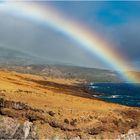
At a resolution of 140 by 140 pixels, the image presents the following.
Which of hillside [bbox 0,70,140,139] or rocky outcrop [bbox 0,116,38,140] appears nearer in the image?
rocky outcrop [bbox 0,116,38,140]

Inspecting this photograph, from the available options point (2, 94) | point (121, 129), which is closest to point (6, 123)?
point (2, 94)

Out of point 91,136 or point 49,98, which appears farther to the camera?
point 49,98

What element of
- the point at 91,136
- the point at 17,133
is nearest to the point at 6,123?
the point at 17,133

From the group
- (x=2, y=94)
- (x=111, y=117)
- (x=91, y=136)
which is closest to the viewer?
(x=91, y=136)

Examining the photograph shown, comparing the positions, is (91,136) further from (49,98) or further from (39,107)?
(49,98)

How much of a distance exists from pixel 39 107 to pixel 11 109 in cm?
275

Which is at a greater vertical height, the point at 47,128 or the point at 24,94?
the point at 24,94

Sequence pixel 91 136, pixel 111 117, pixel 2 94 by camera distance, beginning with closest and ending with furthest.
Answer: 1. pixel 91 136
2. pixel 111 117
3. pixel 2 94

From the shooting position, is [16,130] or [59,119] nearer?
[16,130]

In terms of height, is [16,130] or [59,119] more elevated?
[59,119]

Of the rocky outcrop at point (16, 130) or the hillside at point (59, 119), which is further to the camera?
the hillside at point (59, 119)

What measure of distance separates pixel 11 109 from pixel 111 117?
923 centimetres

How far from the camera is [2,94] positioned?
4081 cm

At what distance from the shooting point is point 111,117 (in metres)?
37.0
